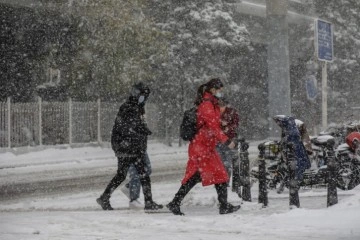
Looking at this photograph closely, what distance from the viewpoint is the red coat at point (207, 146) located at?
29.8 feet

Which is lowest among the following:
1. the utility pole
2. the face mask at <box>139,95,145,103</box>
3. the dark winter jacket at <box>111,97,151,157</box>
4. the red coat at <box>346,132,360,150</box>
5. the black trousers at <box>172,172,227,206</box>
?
the black trousers at <box>172,172,227,206</box>

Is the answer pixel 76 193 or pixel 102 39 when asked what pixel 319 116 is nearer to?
pixel 102 39

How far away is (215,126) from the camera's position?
9.08 m

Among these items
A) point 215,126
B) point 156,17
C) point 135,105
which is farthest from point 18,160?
point 215,126

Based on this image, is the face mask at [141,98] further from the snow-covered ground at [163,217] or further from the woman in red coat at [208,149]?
the snow-covered ground at [163,217]

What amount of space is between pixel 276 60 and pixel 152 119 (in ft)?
39.2

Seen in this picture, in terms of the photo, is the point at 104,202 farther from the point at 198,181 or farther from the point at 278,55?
the point at 278,55

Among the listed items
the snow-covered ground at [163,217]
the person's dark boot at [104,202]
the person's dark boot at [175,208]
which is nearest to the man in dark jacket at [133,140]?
the person's dark boot at [104,202]

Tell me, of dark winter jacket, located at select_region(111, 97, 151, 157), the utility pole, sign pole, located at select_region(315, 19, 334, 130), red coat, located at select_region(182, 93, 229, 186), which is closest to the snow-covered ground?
red coat, located at select_region(182, 93, 229, 186)

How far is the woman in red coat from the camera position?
9.08 meters

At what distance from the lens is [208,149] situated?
30.0ft

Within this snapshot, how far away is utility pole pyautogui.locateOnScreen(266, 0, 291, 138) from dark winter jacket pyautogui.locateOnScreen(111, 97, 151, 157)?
1020cm

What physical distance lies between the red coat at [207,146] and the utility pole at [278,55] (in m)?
10.9

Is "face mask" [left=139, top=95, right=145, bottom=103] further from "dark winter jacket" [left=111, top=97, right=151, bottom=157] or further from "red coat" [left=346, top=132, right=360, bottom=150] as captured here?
"red coat" [left=346, top=132, right=360, bottom=150]
